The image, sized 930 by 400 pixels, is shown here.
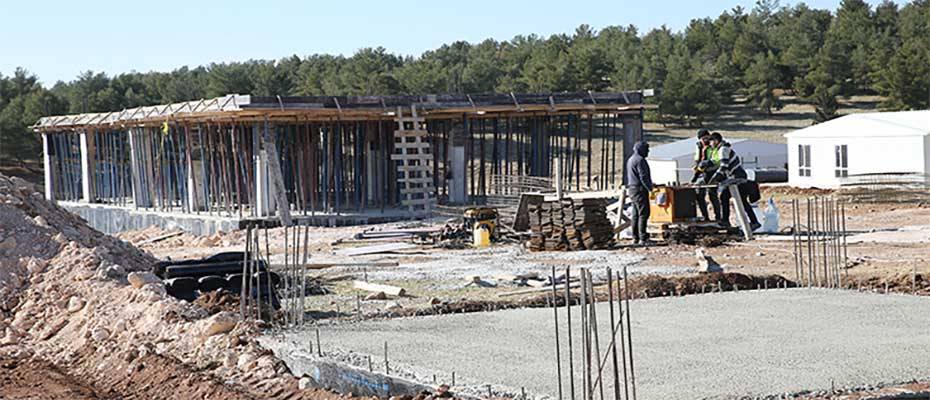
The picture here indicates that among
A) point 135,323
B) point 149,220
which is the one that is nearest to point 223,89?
point 149,220

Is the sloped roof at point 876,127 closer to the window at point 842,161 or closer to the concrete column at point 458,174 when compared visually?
the window at point 842,161

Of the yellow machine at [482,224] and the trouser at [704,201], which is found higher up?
the trouser at [704,201]

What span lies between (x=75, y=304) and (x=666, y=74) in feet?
189

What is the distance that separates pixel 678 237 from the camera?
22.5m

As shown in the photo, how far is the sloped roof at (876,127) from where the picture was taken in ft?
122

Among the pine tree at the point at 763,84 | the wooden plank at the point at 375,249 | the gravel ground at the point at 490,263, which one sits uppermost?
the pine tree at the point at 763,84

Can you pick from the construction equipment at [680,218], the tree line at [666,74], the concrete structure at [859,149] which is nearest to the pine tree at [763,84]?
the tree line at [666,74]

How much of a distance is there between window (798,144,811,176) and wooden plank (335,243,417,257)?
19.3 meters

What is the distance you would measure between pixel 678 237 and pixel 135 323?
34.5 ft

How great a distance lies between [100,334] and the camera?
14.7m

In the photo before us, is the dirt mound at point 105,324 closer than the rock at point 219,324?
Yes

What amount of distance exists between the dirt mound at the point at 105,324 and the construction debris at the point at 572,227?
6.30 m

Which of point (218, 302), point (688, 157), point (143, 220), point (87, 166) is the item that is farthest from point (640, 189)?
point (87, 166)

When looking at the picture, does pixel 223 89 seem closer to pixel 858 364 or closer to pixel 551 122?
pixel 551 122
